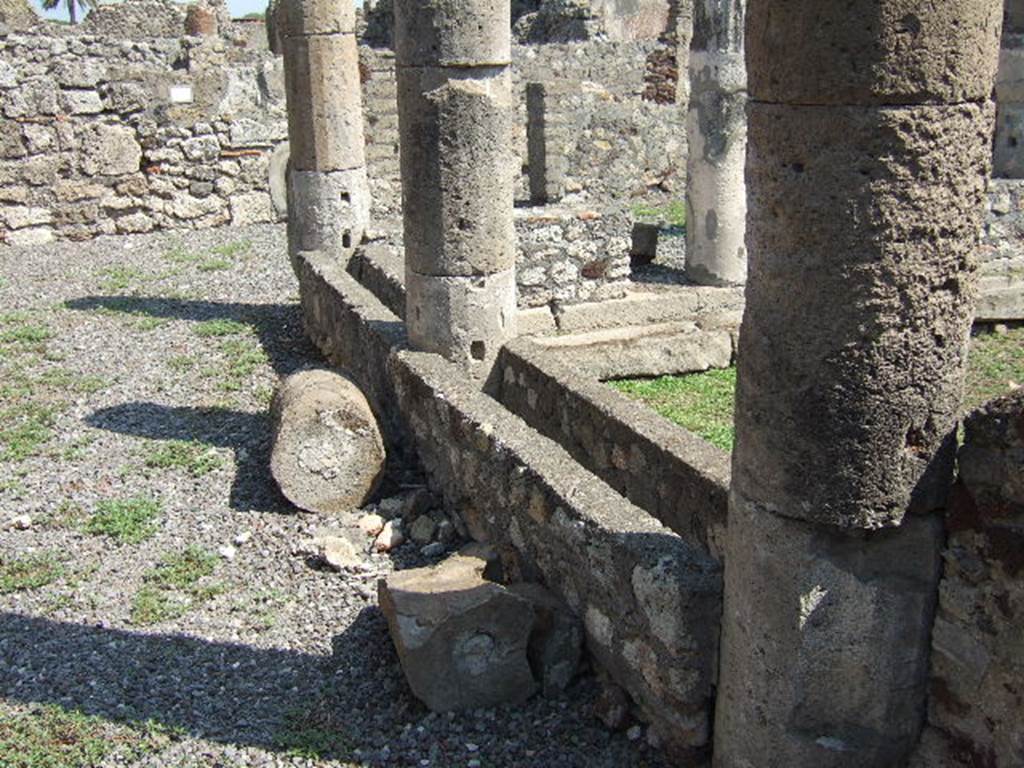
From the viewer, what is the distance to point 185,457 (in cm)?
736

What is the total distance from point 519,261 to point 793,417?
6.33 metres

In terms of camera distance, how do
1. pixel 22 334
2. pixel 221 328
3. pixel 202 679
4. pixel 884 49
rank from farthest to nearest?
pixel 221 328, pixel 22 334, pixel 202 679, pixel 884 49

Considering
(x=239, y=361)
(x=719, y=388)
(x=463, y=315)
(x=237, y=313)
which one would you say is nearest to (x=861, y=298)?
(x=463, y=315)

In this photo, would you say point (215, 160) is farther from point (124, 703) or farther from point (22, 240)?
point (124, 703)

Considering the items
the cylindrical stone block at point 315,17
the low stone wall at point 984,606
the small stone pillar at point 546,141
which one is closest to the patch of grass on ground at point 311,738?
the low stone wall at point 984,606

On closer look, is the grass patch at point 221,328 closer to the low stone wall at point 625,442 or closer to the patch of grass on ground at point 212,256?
the patch of grass on ground at point 212,256

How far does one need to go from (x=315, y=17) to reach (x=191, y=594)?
6258 millimetres

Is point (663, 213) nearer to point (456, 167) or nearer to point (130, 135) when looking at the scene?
point (130, 135)

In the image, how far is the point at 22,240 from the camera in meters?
14.0

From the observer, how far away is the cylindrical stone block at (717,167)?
10.5 m

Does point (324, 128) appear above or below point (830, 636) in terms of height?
above

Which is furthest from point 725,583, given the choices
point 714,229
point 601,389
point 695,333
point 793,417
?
point 714,229

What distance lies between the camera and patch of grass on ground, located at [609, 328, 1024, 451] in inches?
313

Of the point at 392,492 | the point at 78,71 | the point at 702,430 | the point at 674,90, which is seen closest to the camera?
the point at 392,492
